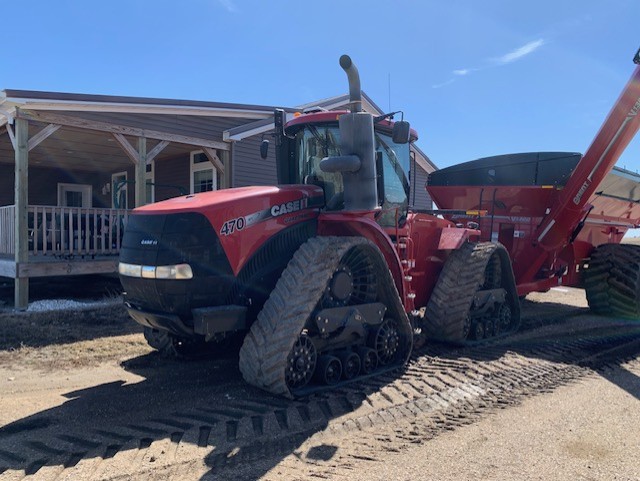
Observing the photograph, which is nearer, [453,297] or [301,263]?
[301,263]

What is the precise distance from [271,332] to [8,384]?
8.96 feet

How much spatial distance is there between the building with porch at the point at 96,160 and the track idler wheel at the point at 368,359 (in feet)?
7.31

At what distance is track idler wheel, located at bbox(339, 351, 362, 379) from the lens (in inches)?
184

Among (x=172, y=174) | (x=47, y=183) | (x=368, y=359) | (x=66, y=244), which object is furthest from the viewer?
(x=47, y=183)

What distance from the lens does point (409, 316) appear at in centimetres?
547

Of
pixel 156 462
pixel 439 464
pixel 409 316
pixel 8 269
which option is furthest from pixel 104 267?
pixel 439 464

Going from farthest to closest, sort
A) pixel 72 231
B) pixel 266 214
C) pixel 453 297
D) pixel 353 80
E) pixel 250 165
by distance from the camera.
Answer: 1. pixel 250 165
2. pixel 72 231
3. pixel 453 297
4. pixel 353 80
5. pixel 266 214

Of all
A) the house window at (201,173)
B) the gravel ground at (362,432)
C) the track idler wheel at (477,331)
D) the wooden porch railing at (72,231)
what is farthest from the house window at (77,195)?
the track idler wheel at (477,331)

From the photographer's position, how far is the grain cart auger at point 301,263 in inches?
161

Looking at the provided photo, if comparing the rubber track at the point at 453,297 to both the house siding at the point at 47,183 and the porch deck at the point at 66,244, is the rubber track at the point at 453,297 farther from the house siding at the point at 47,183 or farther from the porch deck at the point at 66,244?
the house siding at the point at 47,183

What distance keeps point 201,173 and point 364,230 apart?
927 centimetres

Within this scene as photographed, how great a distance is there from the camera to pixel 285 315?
4.10 meters

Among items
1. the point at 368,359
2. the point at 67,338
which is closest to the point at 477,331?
the point at 368,359

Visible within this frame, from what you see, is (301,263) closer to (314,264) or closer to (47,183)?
(314,264)
